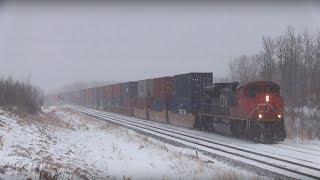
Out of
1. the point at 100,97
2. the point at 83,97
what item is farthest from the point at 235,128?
the point at 83,97

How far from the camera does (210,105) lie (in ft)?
99.7

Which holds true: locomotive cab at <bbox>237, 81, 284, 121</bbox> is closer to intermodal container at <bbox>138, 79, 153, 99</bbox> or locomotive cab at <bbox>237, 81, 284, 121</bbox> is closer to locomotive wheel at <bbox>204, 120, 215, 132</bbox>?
locomotive wheel at <bbox>204, 120, 215, 132</bbox>

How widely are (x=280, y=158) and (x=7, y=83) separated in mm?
21568

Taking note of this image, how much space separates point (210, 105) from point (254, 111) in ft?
23.5

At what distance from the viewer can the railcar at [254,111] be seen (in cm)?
→ 2314

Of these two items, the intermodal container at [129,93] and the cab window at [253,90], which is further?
the intermodal container at [129,93]

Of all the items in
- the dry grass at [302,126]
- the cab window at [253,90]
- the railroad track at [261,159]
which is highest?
the cab window at [253,90]

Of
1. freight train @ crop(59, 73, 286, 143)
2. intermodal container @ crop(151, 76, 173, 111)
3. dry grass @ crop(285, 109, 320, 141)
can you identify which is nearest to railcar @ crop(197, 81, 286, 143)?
freight train @ crop(59, 73, 286, 143)

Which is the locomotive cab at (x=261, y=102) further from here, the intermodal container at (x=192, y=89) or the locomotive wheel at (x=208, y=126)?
the intermodal container at (x=192, y=89)

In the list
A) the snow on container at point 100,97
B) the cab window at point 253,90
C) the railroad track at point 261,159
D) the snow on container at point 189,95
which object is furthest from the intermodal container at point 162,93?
the snow on container at point 100,97

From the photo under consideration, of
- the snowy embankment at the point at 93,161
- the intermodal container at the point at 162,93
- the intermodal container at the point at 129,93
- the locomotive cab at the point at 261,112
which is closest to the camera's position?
the snowy embankment at the point at 93,161

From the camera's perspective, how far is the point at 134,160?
51.4 feet

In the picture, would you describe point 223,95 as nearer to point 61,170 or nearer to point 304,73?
point 61,170

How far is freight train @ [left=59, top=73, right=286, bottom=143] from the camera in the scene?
76.7ft
